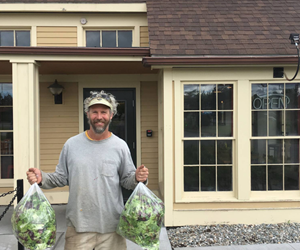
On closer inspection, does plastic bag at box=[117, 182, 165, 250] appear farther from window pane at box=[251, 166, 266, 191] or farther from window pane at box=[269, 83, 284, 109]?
window pane at box=[269, 83, 284, 109]

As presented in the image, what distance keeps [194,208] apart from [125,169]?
2.33 m

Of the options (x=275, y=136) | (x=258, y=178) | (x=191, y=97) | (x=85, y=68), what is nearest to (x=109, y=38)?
(x=85, y=68)

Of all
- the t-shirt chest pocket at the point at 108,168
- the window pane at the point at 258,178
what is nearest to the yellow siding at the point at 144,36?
the window pane at the point at 258,178

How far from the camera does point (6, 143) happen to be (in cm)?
512

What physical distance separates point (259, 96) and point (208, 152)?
46.2 inches

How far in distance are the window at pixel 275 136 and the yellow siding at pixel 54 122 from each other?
3289 mm

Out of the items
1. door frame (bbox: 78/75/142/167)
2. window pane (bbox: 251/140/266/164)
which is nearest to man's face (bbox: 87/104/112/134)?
window pane (bbox: 251/140/266/164)

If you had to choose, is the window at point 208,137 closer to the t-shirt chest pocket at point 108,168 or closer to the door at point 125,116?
the door at point 125,116

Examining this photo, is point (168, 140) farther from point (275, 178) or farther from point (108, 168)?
point (108, 168)

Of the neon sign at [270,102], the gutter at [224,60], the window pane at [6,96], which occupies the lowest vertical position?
the neon sign at [270,102]

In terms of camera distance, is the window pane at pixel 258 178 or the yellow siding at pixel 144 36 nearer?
the window pane at pixel 258 178

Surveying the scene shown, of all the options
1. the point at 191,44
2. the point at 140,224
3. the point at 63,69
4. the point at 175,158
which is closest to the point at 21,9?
the point at 63,69

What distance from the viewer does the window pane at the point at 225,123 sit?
406 centimetres

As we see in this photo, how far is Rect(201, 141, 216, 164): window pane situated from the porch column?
2582 millimetres
